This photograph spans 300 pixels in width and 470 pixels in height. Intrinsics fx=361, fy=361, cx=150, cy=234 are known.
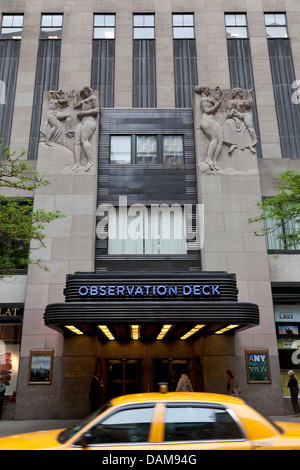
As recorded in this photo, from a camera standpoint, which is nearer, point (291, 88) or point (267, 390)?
point (267, 390)

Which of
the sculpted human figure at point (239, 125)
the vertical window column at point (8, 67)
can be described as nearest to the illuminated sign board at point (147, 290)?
the sculpted human figure at point (239, 125)

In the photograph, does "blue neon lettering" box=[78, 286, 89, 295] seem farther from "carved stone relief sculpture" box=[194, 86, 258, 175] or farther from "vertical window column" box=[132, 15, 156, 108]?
"vertical window column" box=[132, 15, 156, 108]

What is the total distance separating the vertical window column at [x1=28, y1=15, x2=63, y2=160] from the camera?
21470 millimetres

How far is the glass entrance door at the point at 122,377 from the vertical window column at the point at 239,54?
50.4 feet

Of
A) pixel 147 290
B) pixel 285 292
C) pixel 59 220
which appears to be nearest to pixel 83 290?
pixel 147 290

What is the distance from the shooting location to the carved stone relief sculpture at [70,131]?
61.3ft

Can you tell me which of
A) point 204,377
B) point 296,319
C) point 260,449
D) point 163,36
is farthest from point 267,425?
point 163,36

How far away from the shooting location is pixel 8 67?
76.0 feet

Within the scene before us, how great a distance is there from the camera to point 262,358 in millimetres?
15773

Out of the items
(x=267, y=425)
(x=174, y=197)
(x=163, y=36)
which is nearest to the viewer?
(x=267, y=425)

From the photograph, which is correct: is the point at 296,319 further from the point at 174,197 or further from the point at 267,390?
the point at 174,197

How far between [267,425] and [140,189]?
49.2 feet

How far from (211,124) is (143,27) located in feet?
35.1

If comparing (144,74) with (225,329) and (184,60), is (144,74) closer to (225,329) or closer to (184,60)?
(184,60)
